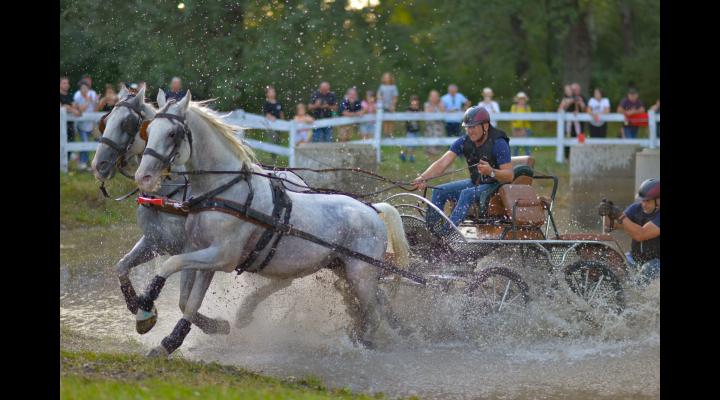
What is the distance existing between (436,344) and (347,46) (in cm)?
1677

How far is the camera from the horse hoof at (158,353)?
7.82m

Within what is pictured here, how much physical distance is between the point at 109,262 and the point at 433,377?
20.3 feet

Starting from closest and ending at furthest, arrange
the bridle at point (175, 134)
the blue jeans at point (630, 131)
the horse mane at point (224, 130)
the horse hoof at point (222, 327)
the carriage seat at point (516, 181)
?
the bridle at point (175, 134)
the horse mane at point (224, 130)
the horse hoof at point (222, 327)
the carriage seat at point (516, 181)
the blue jeans at point (630, 131)

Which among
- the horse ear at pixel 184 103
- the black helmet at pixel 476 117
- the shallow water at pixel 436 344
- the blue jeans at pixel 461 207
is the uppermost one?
the horse ear at pixel 184 103

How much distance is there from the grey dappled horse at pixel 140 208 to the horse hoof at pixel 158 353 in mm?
422

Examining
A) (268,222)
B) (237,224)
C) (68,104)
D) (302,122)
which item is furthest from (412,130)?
(237,224)

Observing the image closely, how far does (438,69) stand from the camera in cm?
3544

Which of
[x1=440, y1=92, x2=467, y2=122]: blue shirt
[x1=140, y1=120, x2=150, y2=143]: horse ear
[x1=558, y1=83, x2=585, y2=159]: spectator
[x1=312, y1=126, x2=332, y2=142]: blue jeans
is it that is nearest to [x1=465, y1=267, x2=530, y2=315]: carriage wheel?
[x1=140, y1=120, x2=150, y2=143]: horse ear

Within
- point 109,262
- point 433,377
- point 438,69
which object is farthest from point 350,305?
point 438,69

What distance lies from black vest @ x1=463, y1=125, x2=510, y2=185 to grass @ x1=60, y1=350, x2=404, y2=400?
2.87 metres

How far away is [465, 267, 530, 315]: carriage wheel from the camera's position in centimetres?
924

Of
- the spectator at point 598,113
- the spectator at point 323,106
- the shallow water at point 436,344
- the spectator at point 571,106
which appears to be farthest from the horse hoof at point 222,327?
the spectator at point 598,113

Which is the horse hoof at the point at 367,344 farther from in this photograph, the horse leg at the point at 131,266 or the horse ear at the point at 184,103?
the horse ear at the point at 184,103
